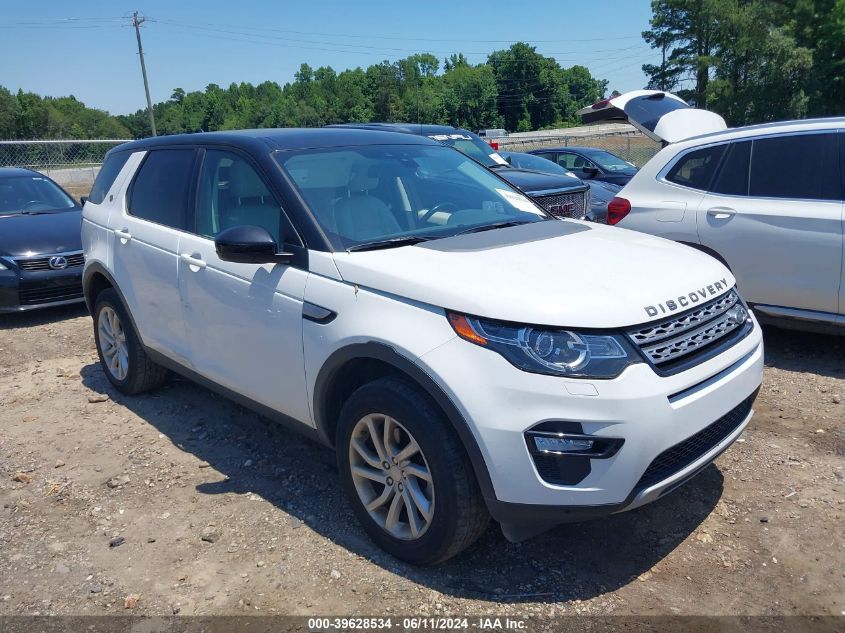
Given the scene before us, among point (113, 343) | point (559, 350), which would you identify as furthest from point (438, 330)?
point (113, 343)

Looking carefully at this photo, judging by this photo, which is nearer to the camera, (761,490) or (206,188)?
(761,490)

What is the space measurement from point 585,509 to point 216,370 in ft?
7.51

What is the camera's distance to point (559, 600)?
287 cm

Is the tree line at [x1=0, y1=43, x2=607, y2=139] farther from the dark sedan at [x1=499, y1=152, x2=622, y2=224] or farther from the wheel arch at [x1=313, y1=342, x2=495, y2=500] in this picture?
the wheel arch at [x1=313, y1=342, x2=495, y2=500]

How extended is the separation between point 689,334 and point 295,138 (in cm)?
238

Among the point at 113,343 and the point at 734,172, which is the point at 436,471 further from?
the point at 734,172

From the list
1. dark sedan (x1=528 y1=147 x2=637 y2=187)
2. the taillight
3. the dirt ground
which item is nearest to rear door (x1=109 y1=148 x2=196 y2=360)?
the dirt ground

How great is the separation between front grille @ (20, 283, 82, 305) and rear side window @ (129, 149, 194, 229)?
3509 mm

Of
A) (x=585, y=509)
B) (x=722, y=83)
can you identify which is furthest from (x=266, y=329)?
(x=722, y=83)

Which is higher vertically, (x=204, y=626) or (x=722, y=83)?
(x=722, y=83)

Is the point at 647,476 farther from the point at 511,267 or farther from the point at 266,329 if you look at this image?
the point at 266,329

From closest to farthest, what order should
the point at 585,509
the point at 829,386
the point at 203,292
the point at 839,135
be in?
the point at 585,509 < the point at 203,292 < the point at 829,386 < the point at 839,135

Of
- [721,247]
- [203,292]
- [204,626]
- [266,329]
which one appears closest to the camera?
[204,626]

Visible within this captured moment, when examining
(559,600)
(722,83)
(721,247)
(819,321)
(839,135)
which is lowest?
(559,600)
